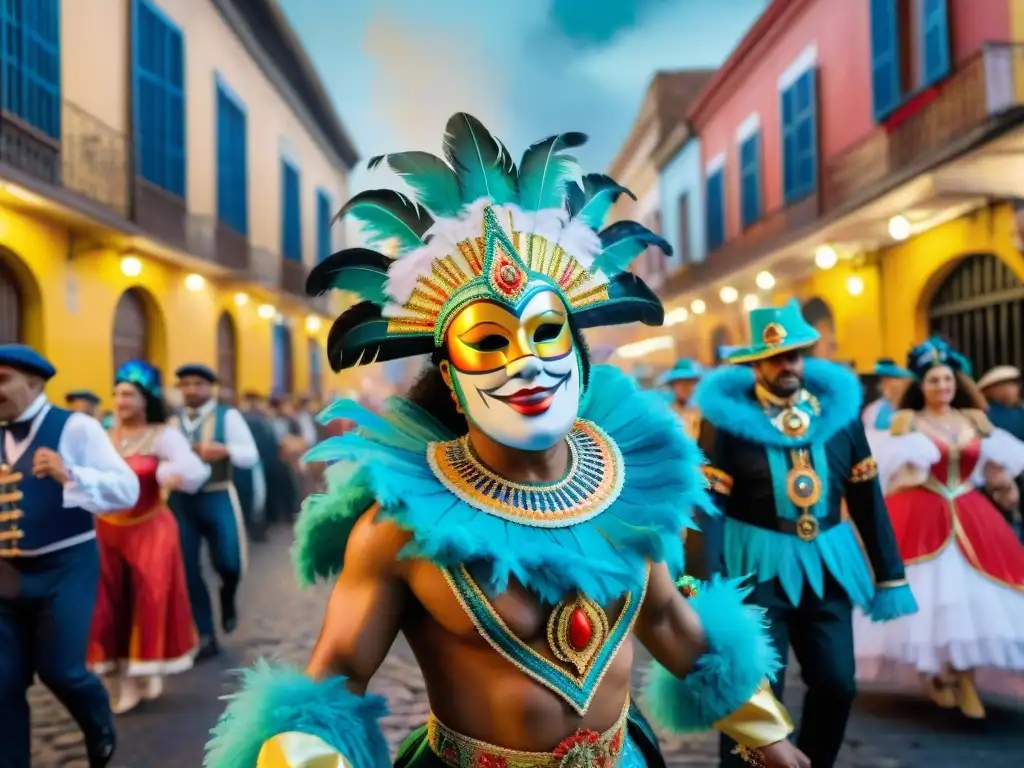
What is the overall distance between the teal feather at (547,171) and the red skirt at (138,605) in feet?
12.6

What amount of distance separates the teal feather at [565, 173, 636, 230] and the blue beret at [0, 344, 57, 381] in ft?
8.36

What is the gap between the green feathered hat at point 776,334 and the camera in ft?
12.0

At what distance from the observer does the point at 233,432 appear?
6371mm

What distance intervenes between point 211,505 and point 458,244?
4.74m

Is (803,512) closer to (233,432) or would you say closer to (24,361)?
(24,361)

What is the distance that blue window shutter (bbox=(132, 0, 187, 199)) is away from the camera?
11750 millimetres

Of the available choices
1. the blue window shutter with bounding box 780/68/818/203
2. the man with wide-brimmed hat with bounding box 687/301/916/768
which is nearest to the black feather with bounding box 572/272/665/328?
the man with wide-brimmed hat with bounding box 687/301/916/768

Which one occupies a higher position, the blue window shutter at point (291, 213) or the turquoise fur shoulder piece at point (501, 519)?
the blue window shutter at point (291, 213)

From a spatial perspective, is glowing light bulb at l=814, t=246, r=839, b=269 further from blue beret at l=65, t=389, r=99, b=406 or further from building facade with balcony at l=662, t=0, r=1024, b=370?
blue beret at l=65, t=389, r=99, b=406

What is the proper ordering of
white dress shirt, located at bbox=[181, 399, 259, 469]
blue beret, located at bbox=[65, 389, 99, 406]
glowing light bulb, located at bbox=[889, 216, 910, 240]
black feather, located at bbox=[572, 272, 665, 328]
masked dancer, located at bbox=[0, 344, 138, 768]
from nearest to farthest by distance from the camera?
black feather, located at bbox=[572, 272, 665, 328] < masked dancer, located at bbox=[0, 344, 138, 768] < white dress shirt, located at bbox=[181, 399, 259, 469] < blue beret, located at bbox=[65, 389, 99, 406] < glowing light bulb, located at bbox=[889, 216, 910, 240]

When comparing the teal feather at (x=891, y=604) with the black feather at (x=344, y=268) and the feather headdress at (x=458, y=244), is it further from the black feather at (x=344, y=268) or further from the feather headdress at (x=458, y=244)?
the black feather at (x=344, y=268)

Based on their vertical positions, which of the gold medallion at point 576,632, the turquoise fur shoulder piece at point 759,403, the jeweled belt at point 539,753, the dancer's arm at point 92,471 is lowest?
the jeweled belt at point 539,753

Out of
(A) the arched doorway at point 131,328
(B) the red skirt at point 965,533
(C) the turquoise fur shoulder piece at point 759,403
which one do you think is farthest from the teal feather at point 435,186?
(A) the arched doorway at point 131,328

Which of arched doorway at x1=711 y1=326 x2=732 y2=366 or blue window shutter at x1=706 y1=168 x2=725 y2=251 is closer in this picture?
arched doorway at x1=711 y1=326 x2=732 y2=366
